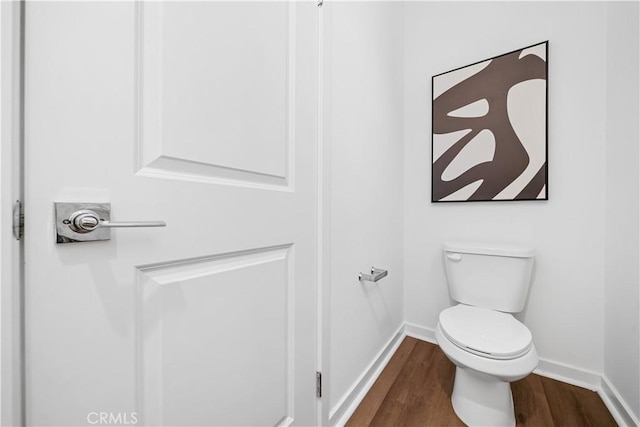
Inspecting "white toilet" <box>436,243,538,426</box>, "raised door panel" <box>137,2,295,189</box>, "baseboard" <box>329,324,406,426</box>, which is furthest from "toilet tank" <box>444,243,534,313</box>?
"raised door panel" <box>137,2,295,189</box>

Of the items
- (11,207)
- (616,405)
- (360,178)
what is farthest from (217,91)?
(616,405)

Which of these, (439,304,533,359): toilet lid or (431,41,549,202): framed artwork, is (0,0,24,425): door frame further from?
(431,41,549,202): framed artwork

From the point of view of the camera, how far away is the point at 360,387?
1.21 meters

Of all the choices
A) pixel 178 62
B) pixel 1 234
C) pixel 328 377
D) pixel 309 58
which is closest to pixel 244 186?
pixel 178 62

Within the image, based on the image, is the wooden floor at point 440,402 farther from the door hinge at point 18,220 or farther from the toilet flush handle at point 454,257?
the door hinge at point 18,220

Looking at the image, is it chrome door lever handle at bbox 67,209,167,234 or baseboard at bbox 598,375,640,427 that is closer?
chrome door lever handle at bbox 67,209,167,234

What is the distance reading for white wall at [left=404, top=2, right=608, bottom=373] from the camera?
127 cm

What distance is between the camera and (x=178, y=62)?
1.68ft

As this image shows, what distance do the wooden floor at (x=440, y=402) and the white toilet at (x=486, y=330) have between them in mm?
96

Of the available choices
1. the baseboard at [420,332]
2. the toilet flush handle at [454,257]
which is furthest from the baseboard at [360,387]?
the toilet flush handle at [454,257]

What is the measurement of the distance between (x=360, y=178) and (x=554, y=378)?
4.97ft

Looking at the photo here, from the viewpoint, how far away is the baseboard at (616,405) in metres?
1.02

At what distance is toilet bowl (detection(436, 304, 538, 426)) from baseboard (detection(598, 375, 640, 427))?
43cm

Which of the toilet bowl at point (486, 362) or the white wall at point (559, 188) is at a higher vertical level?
the white wall at point (559, 188)
